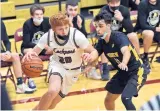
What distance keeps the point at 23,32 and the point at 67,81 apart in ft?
6.61

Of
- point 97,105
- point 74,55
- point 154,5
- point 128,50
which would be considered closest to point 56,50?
point 74,55

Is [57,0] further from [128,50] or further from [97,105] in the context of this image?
[128,50]

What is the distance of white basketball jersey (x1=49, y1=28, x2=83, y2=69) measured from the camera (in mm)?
5246

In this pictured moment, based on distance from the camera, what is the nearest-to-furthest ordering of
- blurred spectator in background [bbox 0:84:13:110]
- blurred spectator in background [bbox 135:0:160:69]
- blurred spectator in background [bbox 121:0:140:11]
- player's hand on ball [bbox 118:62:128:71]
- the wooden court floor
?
blurred spectator in background [bbox 0:84:13:110] < player's hand on ball [bbox 118:62:128:71] < the wooden court floor < blurred spectator in background [bbox 135:0:160:69] < blurred spectator in background [bbox 121:0:140:11]

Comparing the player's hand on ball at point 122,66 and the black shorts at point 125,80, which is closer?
the player's hand on ball at point 122,66

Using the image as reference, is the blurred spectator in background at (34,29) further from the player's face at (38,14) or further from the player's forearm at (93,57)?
the player's forearm at (93,57)

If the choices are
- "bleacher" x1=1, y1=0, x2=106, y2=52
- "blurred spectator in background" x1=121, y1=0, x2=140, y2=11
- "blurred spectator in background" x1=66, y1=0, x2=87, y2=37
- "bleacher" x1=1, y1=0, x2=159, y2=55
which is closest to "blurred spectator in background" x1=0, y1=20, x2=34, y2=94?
"blurred spectator in background" x1=66, y1=0, x2=87, y2=37

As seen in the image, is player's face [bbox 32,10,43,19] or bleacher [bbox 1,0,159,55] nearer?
player's face [bbox 32,10,43,19]

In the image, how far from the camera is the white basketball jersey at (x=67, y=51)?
525 centimetres

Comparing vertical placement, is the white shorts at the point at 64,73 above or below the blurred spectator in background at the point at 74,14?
below

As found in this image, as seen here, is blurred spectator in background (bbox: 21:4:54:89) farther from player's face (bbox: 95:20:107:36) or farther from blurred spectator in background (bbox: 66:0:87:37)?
player's face (bbox: 95:20:107:36)

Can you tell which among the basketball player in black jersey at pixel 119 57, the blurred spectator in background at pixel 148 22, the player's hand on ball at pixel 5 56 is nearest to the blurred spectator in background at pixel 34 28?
the player's hand on ball at pixel 5 56

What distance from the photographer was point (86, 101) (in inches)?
251

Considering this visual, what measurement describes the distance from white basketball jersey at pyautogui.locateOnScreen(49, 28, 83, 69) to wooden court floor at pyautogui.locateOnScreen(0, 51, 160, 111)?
93 cm
